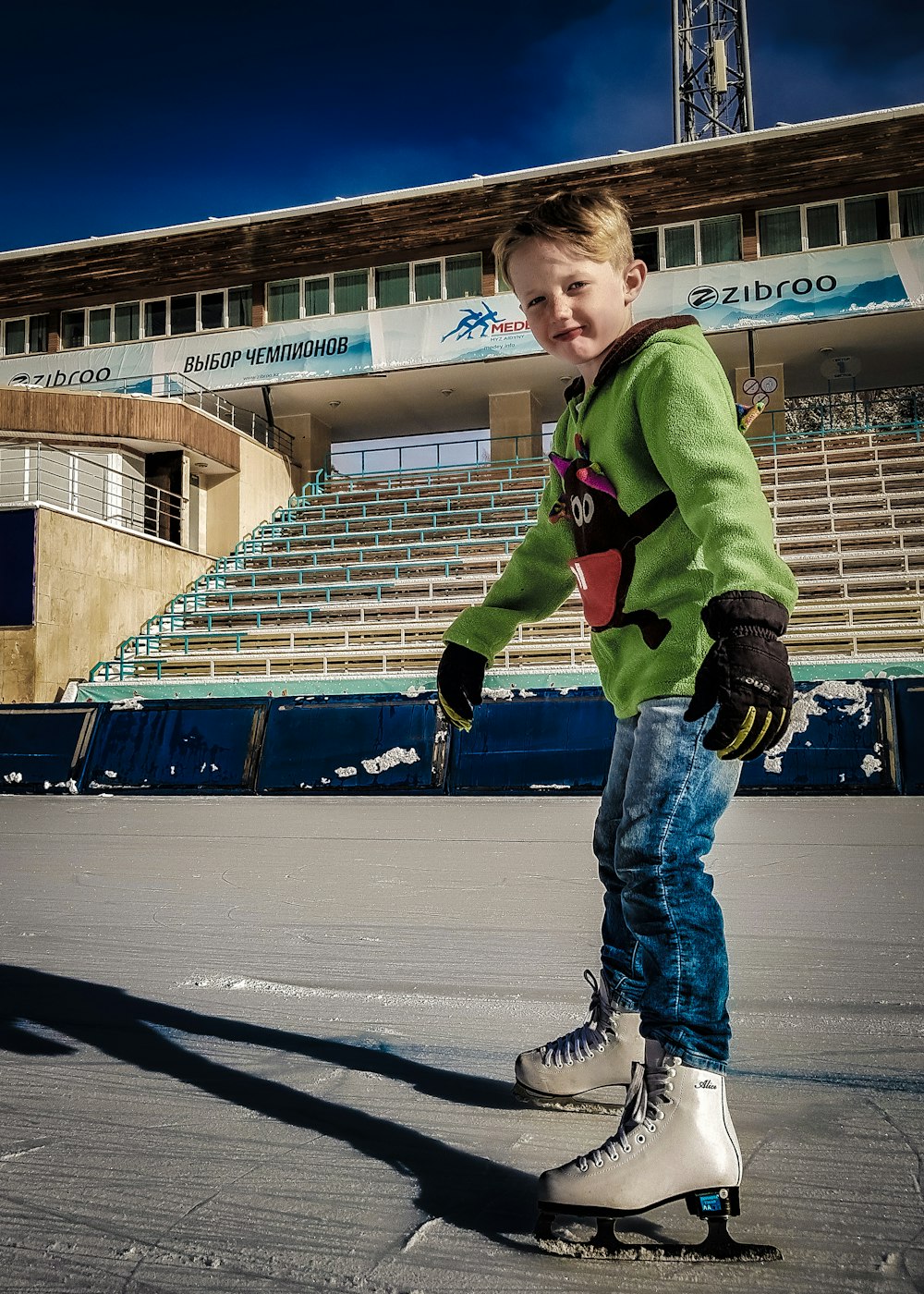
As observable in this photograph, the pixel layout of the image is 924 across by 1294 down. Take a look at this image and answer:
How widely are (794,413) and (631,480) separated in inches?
834

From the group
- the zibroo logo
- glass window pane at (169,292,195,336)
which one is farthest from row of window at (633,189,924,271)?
glass window pane at (169,292,195,336)

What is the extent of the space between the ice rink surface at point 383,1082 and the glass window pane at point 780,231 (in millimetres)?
16728

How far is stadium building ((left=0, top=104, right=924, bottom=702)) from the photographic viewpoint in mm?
13617

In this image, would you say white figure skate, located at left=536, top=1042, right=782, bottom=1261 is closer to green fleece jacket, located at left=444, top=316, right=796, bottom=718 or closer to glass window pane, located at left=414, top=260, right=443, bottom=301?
green fleece jacket, located at left=444, top=316, right=796, bottom=718

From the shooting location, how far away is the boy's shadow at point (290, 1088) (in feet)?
3.59

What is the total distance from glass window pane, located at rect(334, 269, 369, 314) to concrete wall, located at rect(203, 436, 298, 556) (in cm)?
326

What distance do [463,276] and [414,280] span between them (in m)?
1.03

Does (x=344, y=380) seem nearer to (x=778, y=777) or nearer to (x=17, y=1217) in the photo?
(x=778, y=777)

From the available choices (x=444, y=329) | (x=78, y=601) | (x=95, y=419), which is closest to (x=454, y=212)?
(x=444, y=329)

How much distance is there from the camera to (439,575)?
15.5 m

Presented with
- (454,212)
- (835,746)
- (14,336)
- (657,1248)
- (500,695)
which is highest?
(454,212)

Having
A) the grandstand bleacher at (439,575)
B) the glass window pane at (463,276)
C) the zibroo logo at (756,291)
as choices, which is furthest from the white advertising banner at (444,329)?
the grandstand bleacher at (439,575)

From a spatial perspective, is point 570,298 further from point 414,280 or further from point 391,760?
point 414,280

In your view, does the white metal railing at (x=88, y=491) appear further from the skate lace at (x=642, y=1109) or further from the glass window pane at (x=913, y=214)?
the skate lace at (x=642, y=1109)
